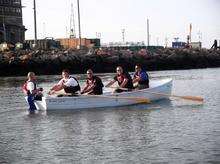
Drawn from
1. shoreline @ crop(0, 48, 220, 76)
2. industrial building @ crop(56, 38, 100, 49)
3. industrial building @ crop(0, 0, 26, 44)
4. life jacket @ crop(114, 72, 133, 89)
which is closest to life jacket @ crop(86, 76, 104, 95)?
life jacket @ crop(114, 72, 133, 89)

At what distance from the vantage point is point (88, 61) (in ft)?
240

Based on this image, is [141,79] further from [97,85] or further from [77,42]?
[77,42]

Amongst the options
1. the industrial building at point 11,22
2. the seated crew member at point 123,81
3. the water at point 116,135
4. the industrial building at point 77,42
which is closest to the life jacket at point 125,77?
the seated crew member at point 123,81

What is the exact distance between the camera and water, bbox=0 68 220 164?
1648cm

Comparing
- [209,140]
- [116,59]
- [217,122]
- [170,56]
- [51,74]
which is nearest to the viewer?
[209,140]

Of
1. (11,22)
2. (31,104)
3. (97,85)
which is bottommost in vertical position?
(31,104)

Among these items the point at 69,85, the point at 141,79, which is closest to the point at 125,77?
the point at 141,79

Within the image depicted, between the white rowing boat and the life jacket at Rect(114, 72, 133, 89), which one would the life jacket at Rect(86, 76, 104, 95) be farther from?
the life jacket at Rect(114, 72, 133, 89)

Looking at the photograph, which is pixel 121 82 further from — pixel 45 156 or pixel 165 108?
pixel 45 156

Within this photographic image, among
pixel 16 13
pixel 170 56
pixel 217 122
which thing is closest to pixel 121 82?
pixel 217 122

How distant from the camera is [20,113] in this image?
27531mm

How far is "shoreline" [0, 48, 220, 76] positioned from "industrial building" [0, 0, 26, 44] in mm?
26961

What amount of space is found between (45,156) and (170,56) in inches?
2731

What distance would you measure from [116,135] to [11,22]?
92.7 m
